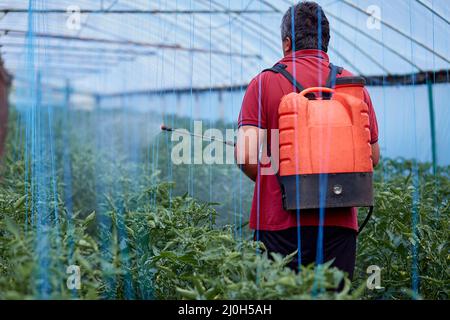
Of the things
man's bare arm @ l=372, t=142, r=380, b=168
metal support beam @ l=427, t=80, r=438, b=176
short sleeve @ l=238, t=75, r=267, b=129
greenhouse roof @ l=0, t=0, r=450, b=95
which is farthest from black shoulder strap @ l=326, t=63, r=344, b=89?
metal support beam @ l=427, t=80, r=438, b=176

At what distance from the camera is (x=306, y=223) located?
211cm

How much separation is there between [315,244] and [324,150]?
13.8 inches

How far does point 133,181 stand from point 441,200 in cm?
280

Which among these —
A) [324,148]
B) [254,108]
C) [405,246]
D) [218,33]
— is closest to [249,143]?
[254,108]

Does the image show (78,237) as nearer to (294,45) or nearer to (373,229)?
(294,45)

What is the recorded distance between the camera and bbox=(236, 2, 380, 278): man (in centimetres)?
212

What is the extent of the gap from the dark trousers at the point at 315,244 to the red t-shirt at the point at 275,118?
24 millimetres

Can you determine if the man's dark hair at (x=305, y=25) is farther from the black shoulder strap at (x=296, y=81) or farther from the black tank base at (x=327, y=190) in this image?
the black tank base at (x=327, y=190)

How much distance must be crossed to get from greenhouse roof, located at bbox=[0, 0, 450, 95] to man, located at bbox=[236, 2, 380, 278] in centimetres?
122

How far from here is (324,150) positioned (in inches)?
78.6

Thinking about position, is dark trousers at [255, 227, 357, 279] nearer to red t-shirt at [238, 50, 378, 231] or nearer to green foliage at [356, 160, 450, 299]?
red t-shirt at [238, 50, 378, 231]

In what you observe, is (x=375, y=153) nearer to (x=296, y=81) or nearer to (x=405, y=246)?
(x=296, y=81)

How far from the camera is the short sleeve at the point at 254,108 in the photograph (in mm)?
2131
